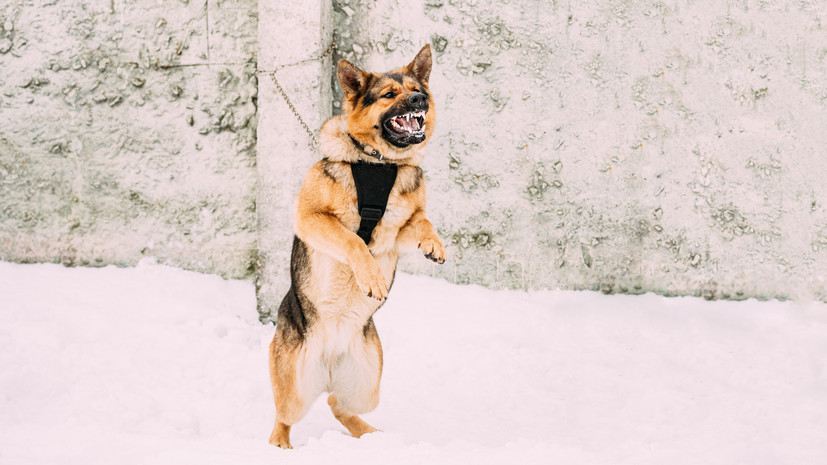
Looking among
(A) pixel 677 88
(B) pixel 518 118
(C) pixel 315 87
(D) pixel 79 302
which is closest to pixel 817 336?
(A) pixel 677 88

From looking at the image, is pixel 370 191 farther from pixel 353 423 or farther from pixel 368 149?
pixel 353 423

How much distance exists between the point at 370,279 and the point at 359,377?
0.61 metres

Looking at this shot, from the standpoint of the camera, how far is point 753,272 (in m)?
3.97

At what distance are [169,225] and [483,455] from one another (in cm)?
289

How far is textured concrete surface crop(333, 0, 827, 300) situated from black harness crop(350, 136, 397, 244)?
177 cm

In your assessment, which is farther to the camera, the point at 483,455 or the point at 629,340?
the point at 629,340

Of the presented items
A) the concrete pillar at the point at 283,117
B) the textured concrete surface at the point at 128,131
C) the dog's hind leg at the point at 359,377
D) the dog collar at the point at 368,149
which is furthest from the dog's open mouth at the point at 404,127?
the textured concrete surface at the point at 128,131

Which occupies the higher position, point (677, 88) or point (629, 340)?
point (677, 88)

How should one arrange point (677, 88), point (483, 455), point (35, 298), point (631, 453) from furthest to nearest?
point (677, 88), point (35, 298), point (631, 453), point (483, 455)

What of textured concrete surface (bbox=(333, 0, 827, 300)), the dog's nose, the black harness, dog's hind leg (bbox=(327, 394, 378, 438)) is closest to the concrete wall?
textured concrete surface (bbox=(333, 0, 827, 300))

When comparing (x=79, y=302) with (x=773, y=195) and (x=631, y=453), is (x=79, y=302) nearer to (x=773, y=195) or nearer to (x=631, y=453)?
(x=631, y=453)

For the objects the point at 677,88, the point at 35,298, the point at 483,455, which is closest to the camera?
the point at 483,455

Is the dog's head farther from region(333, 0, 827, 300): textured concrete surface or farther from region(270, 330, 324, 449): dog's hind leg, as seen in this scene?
region(333, 0, 827, 300): textured concrete surface

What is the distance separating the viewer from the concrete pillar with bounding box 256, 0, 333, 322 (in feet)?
12.2
